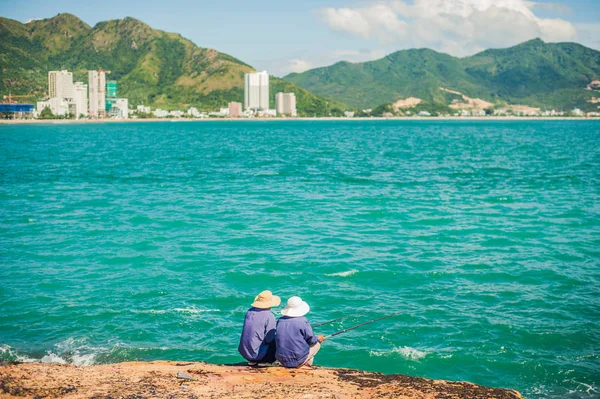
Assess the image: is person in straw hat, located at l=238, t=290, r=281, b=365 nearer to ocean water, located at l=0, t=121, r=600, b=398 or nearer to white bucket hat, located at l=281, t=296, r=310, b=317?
white bucket hat, located at l=281, t=296, r=310, b=317

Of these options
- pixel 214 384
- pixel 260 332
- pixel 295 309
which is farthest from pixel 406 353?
pixel 214 384

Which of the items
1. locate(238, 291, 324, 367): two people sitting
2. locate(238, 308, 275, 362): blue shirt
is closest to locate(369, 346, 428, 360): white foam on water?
locate(238, 291, 324, 367): two people sitting

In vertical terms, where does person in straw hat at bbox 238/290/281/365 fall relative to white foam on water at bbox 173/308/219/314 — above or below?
above

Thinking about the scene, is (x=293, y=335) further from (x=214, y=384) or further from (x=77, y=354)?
(x=77, y=354)

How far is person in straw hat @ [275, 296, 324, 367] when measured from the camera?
11125 mm

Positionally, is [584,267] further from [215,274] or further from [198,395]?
[198,395]

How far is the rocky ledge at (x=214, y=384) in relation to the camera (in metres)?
9.76

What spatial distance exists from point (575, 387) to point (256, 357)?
7511mm

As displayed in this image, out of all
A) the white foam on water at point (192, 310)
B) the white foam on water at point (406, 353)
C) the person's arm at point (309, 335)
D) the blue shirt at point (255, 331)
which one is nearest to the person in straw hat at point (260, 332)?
the blue shirt at point (255, 331)

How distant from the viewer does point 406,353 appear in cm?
1462

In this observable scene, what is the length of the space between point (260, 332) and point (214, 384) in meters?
1.56

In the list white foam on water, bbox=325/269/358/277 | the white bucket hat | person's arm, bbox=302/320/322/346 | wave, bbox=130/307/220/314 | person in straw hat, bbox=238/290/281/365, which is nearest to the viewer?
the white bucket hat

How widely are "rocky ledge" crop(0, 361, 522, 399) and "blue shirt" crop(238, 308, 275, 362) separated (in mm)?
368

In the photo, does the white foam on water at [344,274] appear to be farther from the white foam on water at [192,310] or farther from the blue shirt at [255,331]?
the blue shirt at [255,331]
